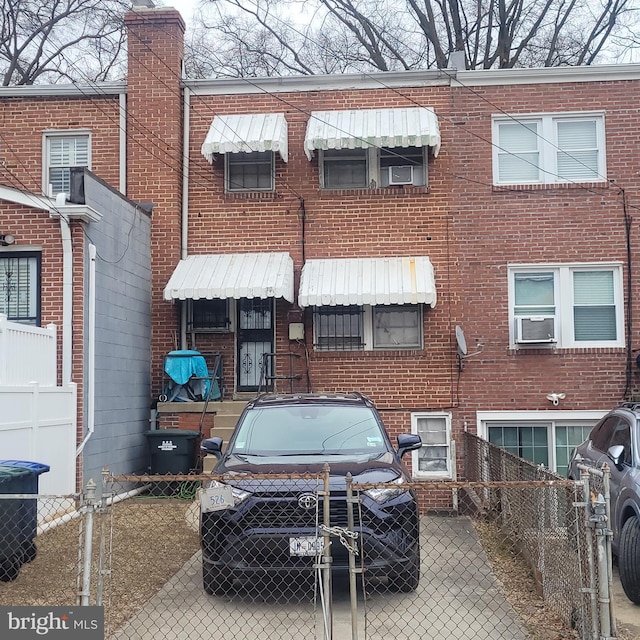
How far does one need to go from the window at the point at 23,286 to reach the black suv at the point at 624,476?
743 centimetres

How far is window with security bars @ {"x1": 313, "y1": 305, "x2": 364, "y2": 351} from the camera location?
14078 mm

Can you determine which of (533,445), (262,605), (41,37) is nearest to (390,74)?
(533,445)

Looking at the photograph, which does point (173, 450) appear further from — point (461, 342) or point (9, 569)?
point (9, 569)

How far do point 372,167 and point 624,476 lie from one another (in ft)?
26.6

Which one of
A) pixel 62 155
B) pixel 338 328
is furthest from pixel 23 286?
pixel 338 328

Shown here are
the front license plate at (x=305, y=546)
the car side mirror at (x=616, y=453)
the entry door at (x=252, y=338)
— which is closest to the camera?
the front license plate at (x=305, y=546)

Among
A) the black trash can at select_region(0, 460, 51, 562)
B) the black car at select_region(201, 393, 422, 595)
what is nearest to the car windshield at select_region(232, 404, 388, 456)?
the black car at select_region(201, 393, 422, 595)

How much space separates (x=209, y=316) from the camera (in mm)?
14250

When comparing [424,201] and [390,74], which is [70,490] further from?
[390,74]

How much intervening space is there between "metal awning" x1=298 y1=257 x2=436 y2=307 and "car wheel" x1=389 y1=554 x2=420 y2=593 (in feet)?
21.8

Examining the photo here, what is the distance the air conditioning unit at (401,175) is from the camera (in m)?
14.4

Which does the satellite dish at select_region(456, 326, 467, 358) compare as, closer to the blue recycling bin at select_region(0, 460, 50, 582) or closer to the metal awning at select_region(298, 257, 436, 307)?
the metal awning at select_region(298, 257, 436, 307)

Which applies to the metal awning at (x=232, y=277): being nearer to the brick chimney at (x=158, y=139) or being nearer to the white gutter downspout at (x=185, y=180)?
the white gutter downspout at (x=185, y=180)

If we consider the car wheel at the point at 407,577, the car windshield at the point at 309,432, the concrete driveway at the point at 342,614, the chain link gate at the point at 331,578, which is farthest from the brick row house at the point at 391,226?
the car wheel at the point at 407,577
